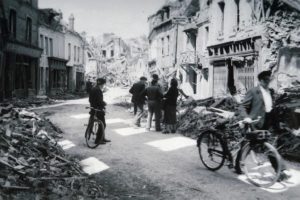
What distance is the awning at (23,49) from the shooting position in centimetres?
2512

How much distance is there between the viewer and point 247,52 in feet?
59.6

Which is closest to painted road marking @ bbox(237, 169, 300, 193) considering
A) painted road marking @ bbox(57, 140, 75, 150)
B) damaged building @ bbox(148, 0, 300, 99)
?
painted road marking @ bbox(57, 140, 75, 150)

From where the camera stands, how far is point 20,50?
27172mm

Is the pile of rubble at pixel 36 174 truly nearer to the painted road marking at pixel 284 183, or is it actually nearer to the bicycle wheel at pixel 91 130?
the bicycle wheel at pixel 91 130

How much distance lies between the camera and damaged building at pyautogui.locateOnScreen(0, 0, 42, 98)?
81.9 ft

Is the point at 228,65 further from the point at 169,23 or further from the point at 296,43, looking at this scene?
the point at 169,23

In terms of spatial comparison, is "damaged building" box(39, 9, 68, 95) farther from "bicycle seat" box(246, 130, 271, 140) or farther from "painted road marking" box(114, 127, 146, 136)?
"bicycle seat" box(246, 130, 271, 140)

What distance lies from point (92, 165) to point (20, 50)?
71.5 ft

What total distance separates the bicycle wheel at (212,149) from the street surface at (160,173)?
6.7 inches

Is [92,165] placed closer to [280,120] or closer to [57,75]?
[280,120]

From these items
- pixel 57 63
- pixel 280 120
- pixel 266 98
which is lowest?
pixel 280 120

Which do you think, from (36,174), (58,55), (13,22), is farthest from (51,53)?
(36,174)

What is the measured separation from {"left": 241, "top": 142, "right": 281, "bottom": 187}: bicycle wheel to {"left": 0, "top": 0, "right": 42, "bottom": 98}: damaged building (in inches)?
755

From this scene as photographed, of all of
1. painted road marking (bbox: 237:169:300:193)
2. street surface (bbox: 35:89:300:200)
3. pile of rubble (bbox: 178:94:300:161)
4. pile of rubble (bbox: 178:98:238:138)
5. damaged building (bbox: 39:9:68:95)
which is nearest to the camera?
street surface (bbox: 35:89:300:200)
